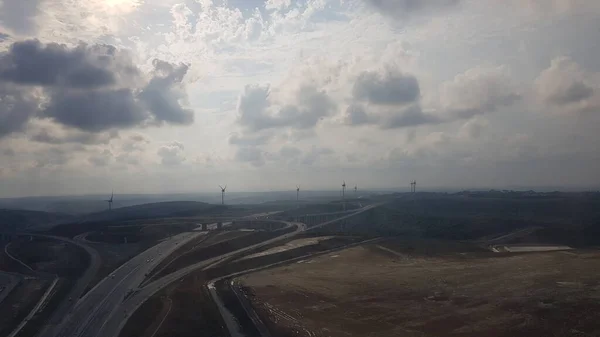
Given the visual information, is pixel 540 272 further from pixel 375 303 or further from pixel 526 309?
pixel 375 303

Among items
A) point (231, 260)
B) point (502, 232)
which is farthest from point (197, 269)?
point (502, 232)

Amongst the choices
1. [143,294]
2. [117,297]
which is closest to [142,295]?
[143,294]

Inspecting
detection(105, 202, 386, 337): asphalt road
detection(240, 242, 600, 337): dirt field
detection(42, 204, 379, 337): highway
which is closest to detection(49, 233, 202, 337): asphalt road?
detection(42, 204, 379, 337): highway

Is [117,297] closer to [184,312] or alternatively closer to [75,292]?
[75,292]

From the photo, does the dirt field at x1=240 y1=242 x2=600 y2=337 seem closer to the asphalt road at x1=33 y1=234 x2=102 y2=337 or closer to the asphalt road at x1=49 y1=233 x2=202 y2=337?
the asphalt road at x1=49 y1=233 x2=202 y2=337

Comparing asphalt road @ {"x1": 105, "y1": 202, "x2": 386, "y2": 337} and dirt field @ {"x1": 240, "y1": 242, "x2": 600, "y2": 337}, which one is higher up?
dirt field @ {"x1": 240, "y1": 242, "x2": 600, "y2": 337}
